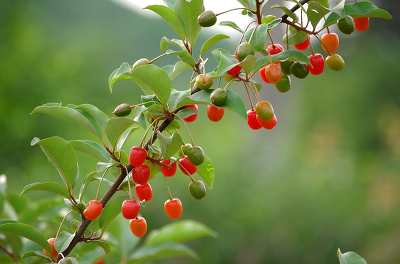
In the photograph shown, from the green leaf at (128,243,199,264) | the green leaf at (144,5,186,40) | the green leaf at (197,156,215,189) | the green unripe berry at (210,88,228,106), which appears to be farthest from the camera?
the green leaf at (128,243,199,264)

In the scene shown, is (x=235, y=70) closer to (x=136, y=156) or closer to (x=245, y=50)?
(x=245, y=50)

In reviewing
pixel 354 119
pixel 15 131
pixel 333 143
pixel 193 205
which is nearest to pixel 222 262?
pixel 193 205

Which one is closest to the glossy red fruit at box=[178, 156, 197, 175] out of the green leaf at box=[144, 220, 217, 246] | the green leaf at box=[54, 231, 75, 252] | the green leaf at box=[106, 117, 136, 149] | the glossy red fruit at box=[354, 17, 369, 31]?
the green leaf at box=[106, 117, 136, 149]

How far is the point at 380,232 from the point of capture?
3.66 meters

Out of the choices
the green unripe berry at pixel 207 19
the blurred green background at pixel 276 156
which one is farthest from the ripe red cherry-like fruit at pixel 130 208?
the blurred green background at pixel 276 156

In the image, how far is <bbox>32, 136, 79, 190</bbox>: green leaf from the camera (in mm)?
814

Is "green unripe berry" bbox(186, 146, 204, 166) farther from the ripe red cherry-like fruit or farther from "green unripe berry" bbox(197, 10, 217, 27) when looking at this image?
"green unripe berry" bbox(197, 10, 217, 27)

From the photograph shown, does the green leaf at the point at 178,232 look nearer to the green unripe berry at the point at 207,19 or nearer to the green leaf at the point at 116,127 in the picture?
the green leaf at the point at 116,127

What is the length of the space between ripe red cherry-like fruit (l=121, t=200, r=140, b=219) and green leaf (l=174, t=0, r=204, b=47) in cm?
36

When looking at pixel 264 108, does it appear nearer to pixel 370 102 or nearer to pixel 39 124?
pixel 39 124

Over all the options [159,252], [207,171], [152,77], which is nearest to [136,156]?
[152,77]

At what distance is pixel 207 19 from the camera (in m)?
0.81

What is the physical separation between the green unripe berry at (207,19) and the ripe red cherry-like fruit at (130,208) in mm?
373

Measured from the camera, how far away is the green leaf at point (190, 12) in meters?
0.85
